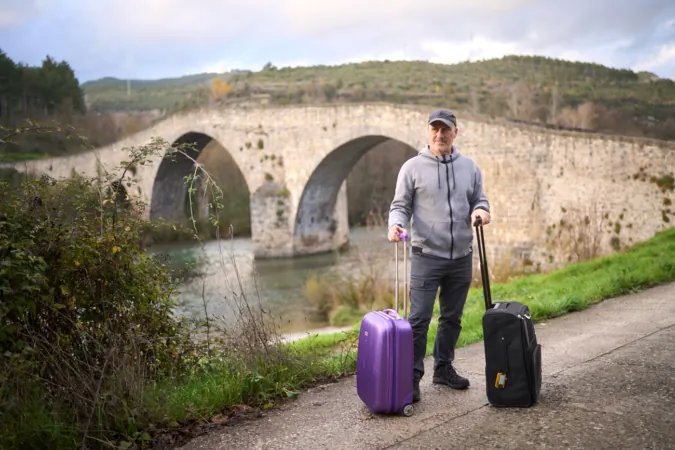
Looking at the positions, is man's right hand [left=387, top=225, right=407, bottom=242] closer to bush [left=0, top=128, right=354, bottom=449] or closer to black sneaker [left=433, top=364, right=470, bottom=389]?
black sneaker [left=433, top=364, right=470, bottom=389]

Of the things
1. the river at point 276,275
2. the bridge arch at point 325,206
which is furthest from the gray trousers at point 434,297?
the bridge arch at point 325,206

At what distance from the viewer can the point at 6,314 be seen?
3.03 metres

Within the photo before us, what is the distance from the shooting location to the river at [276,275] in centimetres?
1199

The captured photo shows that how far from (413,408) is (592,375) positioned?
3.45ft

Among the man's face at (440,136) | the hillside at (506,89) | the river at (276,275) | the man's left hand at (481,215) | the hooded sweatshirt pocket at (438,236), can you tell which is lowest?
the river at (276,275)

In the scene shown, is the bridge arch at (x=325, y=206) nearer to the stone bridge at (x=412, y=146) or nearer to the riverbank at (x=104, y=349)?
the stone bridge at (x=412, y=146)

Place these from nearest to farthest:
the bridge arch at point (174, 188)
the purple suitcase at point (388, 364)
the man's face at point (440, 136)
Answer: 1. the purple suitcase at point (388, 364)
2. the man's face at point (440, 136)
3. the bridge arch at point (174, 188)

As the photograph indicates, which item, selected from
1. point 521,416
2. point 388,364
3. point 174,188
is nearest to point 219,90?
point 174,188

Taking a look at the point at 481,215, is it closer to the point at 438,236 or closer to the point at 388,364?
the point at 438,236

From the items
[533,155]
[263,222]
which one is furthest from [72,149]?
[533,155]

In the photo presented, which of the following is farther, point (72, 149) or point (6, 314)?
point (72, 149)

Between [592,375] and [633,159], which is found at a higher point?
[633,159]

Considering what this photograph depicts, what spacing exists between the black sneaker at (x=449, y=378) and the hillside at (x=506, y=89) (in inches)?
464

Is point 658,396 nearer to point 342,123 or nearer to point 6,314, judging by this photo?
point 6,314
